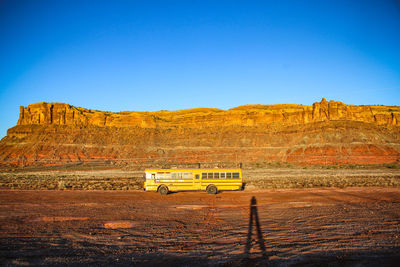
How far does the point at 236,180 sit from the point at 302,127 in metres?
72.1

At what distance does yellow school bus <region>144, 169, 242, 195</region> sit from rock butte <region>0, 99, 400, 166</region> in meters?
43.0

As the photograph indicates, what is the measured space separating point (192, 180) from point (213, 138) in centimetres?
7023

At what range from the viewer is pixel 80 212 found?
49.5 ft

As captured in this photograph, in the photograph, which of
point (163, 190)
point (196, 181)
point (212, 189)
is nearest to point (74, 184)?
point (163, 190)

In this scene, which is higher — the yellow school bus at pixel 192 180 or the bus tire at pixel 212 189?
the yellow school bus at pixel 192 180

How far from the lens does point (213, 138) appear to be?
92.2 meters

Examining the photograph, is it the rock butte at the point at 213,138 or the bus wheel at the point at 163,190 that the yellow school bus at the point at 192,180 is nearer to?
the bus wheel at the point at 163,190

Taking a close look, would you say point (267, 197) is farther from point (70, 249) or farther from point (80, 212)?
point (70, 249)

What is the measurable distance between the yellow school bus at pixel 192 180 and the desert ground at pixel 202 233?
13.4 feet

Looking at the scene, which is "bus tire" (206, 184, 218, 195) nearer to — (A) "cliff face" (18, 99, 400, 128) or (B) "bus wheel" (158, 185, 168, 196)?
(B) "bus wheel" (158, 185, 168, 196)

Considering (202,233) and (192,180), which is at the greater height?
(192,180)

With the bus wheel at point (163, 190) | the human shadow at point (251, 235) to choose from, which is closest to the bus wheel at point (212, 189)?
the bus wheel at point (163, 190)

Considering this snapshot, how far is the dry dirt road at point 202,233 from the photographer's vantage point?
25.9ft

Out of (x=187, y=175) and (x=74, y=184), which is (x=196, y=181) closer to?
(x=187, y=175)
